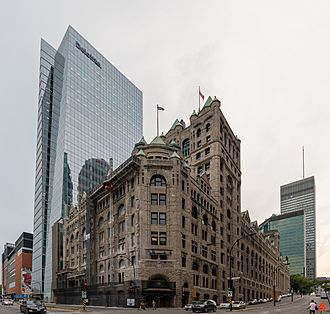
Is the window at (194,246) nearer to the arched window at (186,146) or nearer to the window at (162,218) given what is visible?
the window at (162,218)

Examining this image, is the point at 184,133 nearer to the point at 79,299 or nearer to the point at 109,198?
the point at 109,198

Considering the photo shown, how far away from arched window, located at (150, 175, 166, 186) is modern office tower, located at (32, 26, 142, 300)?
74.7m

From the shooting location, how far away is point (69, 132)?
6127 inches

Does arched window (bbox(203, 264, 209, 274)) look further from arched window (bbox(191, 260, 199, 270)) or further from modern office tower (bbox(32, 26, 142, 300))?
modern office tower (bbox(32, 26, 142, 300))

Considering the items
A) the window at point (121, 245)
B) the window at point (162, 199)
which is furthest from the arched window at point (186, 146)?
the window at point (162, 199)

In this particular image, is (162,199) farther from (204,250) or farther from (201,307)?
(201,307)

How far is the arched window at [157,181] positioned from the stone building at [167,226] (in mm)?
184

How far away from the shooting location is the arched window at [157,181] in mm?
75750

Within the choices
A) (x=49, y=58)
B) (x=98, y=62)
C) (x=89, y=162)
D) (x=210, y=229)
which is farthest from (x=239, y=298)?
(x=49, y=58)

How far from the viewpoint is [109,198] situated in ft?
295

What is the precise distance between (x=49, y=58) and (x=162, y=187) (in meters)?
126

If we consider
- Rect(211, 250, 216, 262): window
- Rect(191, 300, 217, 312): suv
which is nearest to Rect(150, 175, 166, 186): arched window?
Rect(191, 300, 217, 312): suv

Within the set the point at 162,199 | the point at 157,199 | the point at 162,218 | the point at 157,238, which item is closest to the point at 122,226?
the point at 162,218

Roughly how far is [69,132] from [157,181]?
87.2 meters
